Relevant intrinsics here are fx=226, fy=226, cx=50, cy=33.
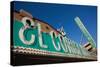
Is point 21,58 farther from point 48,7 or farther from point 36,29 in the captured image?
point 48,7

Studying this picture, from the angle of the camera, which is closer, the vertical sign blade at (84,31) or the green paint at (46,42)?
the green paint at (46,42)

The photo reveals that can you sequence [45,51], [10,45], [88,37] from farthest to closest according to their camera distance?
[88,37] < [45,51] < [10,45]

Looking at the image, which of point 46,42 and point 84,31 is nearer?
point 46,42

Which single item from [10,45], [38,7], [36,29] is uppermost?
[38,7]

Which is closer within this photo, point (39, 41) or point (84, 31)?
point (39, 41)

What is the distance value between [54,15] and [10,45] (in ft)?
1.21

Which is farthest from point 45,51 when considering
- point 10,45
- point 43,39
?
point 10,45

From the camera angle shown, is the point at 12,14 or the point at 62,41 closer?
the point at 12,14

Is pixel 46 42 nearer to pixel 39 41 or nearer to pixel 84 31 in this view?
pixel 39 41

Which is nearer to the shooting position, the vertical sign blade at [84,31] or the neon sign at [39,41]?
the neon sign at [39,41]

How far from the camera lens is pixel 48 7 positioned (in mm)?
1546

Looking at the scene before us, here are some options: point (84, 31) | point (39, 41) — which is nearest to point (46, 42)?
point (39, 41)

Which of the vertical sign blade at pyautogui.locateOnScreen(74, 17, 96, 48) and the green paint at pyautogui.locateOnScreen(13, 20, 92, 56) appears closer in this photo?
the green paint at pyautogui.locateOnScreen(13, 20, 92, 56)

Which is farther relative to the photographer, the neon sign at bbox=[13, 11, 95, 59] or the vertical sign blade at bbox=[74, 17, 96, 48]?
the vertical sign blade at bbox=[74, 17, 96, 48]
